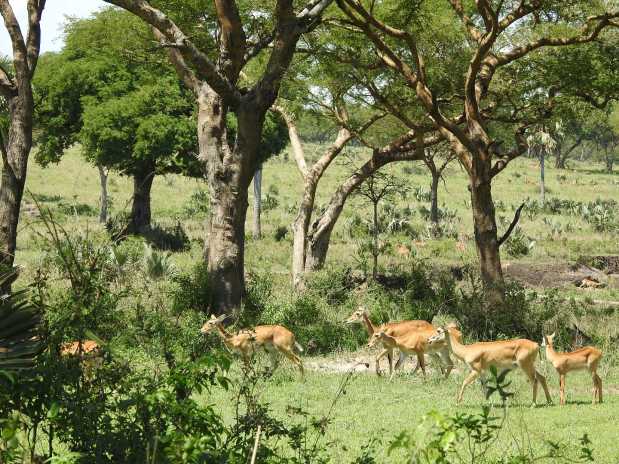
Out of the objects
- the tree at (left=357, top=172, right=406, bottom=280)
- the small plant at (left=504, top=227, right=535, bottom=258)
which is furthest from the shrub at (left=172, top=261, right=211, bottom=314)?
the small plant at (left=504, top=227, right=535, bottom=258)

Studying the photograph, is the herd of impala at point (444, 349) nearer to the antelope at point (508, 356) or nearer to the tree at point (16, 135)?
the antelope at point (508, 356)

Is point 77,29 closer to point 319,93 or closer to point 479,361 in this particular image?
point 319,93

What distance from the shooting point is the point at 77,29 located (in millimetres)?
30969

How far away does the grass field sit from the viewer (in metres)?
10.0

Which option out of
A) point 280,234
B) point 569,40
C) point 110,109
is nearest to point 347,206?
point 280,234

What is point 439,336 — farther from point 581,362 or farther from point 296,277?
point 296,277

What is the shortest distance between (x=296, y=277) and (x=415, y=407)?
385 inches

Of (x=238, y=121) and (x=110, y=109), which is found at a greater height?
(x=110, y=109)

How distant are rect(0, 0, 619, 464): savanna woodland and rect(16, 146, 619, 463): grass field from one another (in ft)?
0.28

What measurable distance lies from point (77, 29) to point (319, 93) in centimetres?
1185

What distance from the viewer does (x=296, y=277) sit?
21.0 meters

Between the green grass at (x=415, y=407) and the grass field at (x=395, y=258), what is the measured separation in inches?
0.6

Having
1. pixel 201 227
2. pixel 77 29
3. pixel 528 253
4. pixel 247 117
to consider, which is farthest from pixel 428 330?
pixel 201 227

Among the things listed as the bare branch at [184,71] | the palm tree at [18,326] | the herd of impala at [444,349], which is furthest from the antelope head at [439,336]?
the bare branch at [184,71]
